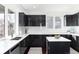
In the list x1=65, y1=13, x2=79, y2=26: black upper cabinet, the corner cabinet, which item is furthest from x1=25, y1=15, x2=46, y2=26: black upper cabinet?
the corner cabinet

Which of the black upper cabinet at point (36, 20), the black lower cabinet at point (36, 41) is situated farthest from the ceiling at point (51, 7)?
the black lower cabinet at point (36, 41)

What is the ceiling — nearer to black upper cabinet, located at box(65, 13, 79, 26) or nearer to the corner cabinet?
black upper cabinet, located at box(65, 13, 79, 26)

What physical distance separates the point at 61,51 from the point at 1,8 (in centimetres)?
248

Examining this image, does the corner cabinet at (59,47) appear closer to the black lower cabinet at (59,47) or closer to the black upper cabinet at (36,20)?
the black lower cabinet at (59,47)

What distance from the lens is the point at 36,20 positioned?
25.7ft

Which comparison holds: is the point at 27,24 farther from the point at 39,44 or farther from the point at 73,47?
the point at 73,47

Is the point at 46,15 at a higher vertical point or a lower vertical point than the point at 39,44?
higher

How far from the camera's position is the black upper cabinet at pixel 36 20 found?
307 inches

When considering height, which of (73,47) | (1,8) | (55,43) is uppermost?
(1,8)

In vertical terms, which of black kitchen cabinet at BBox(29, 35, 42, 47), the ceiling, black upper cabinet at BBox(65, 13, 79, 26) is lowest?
black kitchen cabinet at BBox(29, 35, 42, 47)

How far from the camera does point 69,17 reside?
7.86m

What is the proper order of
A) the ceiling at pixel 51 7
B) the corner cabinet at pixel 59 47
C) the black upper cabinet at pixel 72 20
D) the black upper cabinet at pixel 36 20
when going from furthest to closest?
the black upper cabinet at pixel 36 20 → the black upper cabinet at pixel 72 20 → the ceiling at pixel 51 7 → the corner cabinet at pixel 59 47

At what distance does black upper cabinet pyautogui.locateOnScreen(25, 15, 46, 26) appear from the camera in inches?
307

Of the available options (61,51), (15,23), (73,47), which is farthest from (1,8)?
(73,47)
